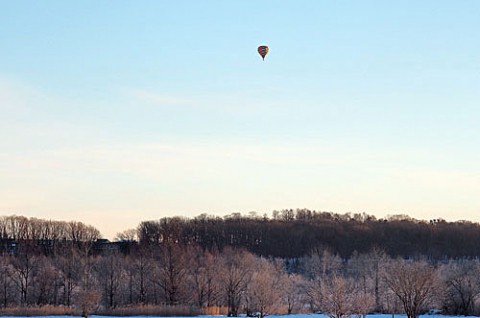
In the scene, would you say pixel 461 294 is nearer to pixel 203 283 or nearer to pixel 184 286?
pixel 203 283

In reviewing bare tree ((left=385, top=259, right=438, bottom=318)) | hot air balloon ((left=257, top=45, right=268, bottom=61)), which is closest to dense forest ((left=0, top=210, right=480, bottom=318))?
bare tree ((left=385, top=259, right=438, bottom=318))

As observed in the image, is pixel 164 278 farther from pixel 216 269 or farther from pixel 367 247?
pixel 367 247

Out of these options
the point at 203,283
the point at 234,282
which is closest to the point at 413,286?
the point at 234,282

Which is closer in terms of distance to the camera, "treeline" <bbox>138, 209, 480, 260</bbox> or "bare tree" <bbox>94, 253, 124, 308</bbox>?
"bare tree" <bbox>94, 253, 124, 308</bbox>

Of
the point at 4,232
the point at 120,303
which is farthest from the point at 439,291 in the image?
the point at 4,232

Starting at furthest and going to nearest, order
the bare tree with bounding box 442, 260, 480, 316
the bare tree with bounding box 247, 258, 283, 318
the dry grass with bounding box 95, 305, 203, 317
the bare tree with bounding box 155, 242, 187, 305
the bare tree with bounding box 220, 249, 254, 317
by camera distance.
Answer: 1. the bare tree with bounding box 155, 242, 187, 305
2. the bare tree with bounding box 220, 249, 254, 317
3. the bare tree with bounding box 442, 260, 480, 316
4. the dry grass with bounding box 95, 305, 203, 317
5. the bare tree with bounding box 247, 258, 283, 318

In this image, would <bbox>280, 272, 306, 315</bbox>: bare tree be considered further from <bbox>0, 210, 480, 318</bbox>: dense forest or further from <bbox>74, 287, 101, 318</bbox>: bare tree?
<bbox>74, 287, 101, 318</bbox>: bare tree
